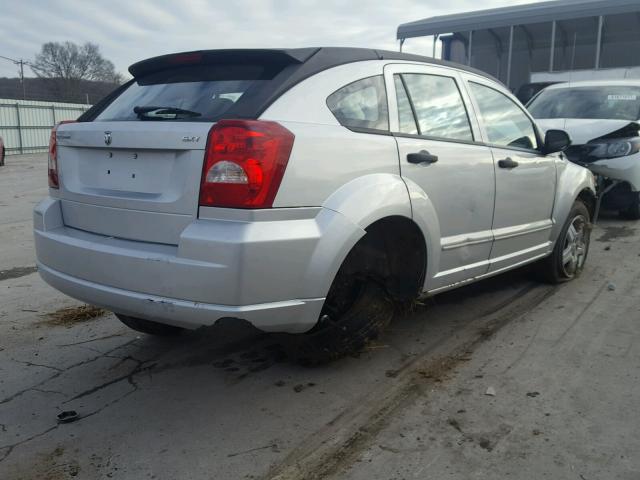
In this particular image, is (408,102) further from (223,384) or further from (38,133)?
(38,133)

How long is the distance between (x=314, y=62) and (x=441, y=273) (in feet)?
4.91

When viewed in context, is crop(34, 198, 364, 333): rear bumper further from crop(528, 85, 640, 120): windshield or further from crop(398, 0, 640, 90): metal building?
crop(398, 0, 640, 90): metal building

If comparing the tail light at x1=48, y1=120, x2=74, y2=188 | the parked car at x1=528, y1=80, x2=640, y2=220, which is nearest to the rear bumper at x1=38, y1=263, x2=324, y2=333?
the tail light at x1=48, y1=120, x2=74, y2=188

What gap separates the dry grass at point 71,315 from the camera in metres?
4.36

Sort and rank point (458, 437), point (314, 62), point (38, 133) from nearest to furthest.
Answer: point (458, 437)
point (314, 62)
point (38, 133)

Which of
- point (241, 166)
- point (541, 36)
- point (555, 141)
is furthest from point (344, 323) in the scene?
point (541, 36)

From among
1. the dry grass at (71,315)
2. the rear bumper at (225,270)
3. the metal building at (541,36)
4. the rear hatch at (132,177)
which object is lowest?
the dry grass at (71,315)

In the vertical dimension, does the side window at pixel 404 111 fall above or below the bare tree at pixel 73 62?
below

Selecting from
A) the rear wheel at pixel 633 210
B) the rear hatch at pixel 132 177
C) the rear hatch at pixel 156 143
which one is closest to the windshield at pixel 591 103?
the rear wheel at pixel 633 210

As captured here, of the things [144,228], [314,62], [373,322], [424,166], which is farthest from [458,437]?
[314,62]

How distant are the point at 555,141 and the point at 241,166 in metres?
3.01

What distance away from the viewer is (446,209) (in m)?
3.58

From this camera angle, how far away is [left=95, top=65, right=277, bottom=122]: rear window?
2.87 metres

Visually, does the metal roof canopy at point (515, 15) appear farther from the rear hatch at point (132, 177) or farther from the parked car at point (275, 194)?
the rear hatch at point (132, 177)
